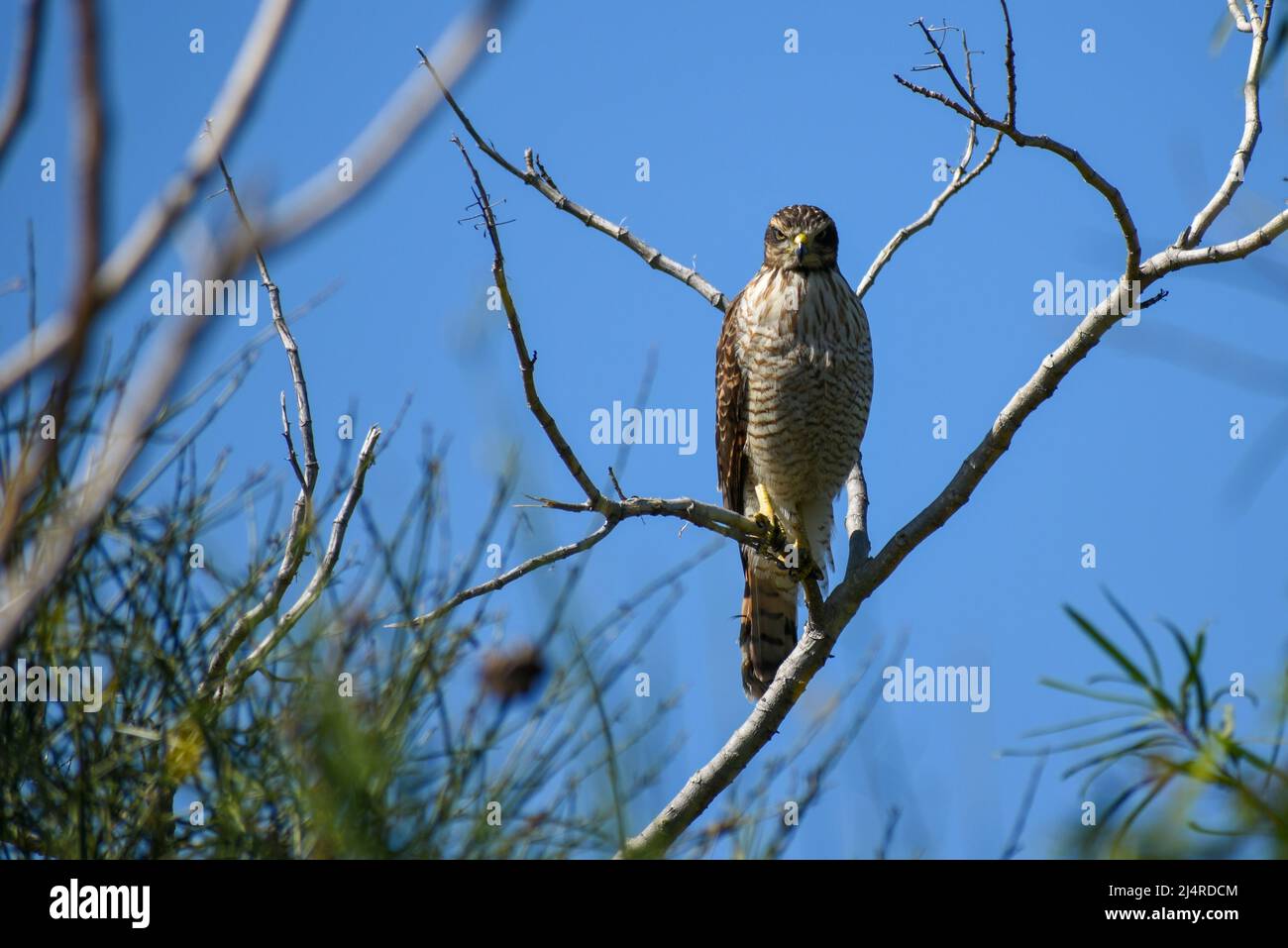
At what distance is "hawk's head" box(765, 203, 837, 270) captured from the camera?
670cm

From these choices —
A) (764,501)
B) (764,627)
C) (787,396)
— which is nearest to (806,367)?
(787,396)

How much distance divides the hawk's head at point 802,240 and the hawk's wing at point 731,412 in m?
0.32

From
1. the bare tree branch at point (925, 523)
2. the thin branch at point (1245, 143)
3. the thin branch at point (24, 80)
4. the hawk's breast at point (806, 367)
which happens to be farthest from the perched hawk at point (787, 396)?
the thin branch at point (24, 80)

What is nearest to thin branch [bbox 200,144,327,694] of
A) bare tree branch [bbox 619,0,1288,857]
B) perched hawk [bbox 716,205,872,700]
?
bare tree branch [bbox 619,0,1288,857]

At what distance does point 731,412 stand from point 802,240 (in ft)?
3.19

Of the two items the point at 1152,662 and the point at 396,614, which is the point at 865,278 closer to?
the point at 396,614

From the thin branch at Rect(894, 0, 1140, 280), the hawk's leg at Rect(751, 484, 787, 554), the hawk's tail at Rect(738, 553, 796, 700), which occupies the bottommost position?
the hawk's tail at Rect(738, 553, 796, 700)

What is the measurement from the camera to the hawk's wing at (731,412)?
691cm

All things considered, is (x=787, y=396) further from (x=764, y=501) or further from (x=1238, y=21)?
(x=1238, y=21)

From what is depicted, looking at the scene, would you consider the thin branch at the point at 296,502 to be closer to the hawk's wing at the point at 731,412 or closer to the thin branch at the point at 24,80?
the thin branch at the point at 24,80

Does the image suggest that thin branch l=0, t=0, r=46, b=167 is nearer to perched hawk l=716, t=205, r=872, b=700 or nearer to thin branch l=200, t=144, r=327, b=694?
thin branch l=200, t=144, r=327, b=694

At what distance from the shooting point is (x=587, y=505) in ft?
13.0
